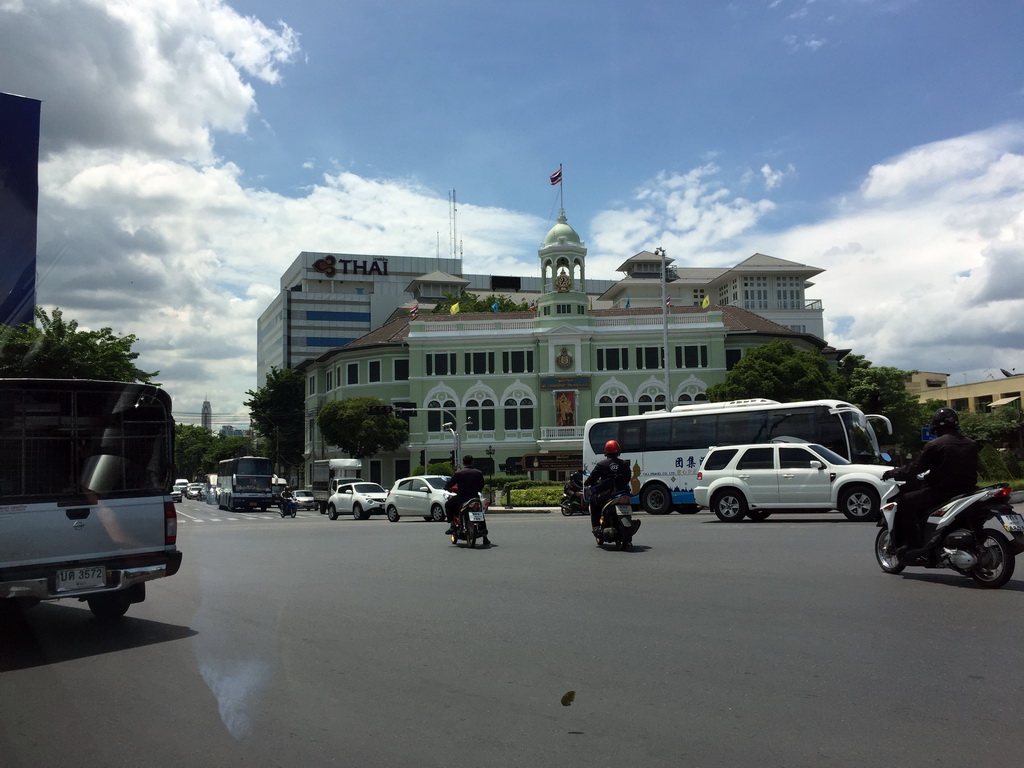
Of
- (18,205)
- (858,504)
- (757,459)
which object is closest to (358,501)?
(18,205)

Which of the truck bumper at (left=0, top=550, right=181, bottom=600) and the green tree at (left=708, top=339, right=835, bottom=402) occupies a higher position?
the green tree at (left=708, top=339, right=835, bottom=402)

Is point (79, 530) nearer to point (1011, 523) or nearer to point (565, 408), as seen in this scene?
point (1011, 523)

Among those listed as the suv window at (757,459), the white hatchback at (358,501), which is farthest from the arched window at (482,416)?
the suv window at (757,459)

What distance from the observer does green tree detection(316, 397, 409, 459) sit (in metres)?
58.2

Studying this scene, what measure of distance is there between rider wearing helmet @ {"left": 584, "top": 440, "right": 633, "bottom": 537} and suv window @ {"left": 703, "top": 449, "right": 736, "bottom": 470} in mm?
7610

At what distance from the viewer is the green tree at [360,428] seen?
191 ft

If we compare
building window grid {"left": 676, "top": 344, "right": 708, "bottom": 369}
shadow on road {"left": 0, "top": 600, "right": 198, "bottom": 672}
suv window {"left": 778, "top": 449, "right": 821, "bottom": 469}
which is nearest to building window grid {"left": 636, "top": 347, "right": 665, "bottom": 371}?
building window grid {"left": 676, "top": 344, "right": 708, "bottom": 369}

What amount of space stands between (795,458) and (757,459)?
87 cm

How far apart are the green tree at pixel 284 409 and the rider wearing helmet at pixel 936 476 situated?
267 feet

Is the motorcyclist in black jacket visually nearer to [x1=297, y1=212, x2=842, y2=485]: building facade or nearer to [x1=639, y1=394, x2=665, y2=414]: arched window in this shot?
[x1=297, y1=212, x2=842, y2=485]: building facade

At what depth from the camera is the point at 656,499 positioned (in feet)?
88.3

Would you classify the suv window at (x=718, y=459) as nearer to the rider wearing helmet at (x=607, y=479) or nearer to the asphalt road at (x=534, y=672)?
the rider wearing helmet at (x=607, y=479)

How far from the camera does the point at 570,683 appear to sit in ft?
19.4

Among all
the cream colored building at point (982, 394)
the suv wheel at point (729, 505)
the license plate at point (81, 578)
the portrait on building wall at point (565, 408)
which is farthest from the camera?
the cream colored building at point (982, 394)
